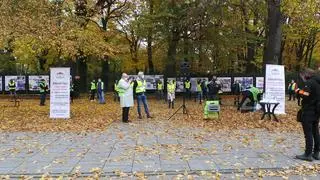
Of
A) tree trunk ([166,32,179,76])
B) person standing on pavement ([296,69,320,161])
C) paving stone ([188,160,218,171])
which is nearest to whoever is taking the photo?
paving stone ([188,160,218,171])

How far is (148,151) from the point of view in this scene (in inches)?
395

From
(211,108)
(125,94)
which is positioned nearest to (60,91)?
(125,94)

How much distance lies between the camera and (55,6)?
72.6 feet

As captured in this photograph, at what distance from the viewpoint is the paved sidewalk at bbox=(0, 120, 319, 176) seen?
27.5 feet

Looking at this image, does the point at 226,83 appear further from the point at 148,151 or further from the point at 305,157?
the point at 305,157

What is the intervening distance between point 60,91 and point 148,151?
Result: 27.6 feet

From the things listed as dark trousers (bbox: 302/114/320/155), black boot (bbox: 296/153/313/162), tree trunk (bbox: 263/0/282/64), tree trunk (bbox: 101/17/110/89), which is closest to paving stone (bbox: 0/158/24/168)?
black boot (bbox: 296/153/313/162)

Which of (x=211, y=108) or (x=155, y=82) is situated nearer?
(x=211, y=108)

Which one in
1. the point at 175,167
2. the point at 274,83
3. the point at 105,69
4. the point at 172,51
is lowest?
the point at 175,167

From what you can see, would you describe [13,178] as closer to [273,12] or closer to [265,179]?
[265,179]

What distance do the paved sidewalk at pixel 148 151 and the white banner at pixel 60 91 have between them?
4112 millimetres

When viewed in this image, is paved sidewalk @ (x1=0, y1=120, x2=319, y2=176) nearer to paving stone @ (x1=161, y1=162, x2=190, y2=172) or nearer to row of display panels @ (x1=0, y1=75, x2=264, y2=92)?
paving stone @ (x1=161, y1=162, x2=190, y2=172)

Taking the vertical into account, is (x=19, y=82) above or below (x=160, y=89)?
above

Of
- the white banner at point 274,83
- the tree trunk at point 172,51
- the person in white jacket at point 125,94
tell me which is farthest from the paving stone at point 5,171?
the tree trunk at point 172,51
